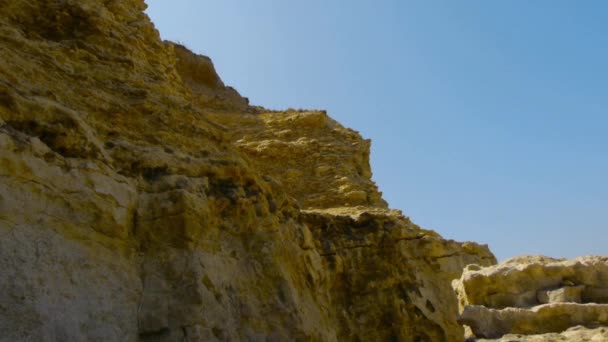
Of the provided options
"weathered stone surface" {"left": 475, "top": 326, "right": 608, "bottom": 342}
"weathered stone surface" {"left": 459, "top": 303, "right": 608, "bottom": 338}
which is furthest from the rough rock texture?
"weathered stone surface" {"left": 475, "top": 326, "right": 608, "bottom": 342}

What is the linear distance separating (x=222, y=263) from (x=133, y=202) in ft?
3.33

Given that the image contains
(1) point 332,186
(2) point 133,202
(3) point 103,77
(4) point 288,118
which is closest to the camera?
(2) point 133,202

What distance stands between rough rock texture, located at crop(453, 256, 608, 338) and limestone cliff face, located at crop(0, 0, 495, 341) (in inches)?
29.4

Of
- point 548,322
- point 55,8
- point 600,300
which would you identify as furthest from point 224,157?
point 600,300

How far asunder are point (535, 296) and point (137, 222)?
737 centimetres

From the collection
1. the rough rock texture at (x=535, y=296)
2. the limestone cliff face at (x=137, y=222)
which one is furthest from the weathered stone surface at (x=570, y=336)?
the limestone cliff face at (x=137, y=222)

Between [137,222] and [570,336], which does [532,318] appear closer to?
[570,336]

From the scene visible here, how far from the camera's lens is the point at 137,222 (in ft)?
17.1

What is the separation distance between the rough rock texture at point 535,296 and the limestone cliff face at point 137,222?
A: 0.75 metres

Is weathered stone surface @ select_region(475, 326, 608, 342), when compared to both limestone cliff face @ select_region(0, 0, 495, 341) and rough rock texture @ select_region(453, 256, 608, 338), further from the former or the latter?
limestone cliff face @ select_region(0, 0, 495, 341)

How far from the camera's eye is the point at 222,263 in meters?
5.69

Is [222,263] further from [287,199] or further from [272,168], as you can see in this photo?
[272,168]

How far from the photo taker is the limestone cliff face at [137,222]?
4277 millimetres

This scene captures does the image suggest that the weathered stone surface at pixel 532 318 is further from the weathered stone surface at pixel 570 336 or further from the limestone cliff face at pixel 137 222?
the limestone cliff face at pixel 137 222
